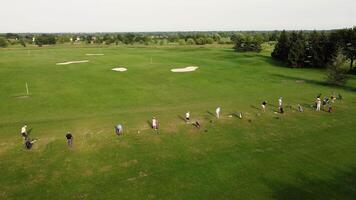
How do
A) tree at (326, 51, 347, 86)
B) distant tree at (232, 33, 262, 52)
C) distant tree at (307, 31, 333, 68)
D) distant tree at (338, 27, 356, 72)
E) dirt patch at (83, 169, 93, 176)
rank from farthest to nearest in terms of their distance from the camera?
distant tree at (232, 33, 262, 52)
distant tree at (307, 31, 333, 68)
distant tree at (338, 27, 356, 72)
tree at (326, 51, 347, 86)
dirt patch at (83, 169, 93, 176)

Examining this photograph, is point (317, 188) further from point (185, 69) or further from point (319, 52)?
point (319, 52)

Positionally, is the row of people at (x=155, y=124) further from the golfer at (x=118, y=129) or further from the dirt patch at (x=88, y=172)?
the dirt patch at (x=88, y=172)

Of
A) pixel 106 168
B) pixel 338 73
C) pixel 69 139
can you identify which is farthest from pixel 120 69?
pixel 106 168

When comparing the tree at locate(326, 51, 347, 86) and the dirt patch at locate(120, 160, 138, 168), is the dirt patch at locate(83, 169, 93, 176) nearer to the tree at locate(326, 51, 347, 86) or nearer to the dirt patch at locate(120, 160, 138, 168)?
the dirt patch at locate(120, 160, 138, 168)

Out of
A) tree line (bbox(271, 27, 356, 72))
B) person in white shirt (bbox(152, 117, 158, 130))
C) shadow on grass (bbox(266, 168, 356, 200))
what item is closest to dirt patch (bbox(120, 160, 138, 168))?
person in white shirt (bbox(152, 117, 158, 130))

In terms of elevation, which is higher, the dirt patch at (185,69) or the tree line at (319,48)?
the tree line at (319,48)

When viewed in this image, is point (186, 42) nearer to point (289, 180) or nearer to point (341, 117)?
point (341, 117)

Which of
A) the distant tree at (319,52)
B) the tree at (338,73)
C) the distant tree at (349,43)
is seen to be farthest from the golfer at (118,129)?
the distant tree at (319,52)
